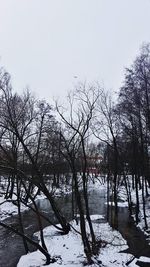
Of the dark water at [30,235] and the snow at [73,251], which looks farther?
the dark water at [30,235]

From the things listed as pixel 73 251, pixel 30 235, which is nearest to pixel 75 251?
pixel 73 251

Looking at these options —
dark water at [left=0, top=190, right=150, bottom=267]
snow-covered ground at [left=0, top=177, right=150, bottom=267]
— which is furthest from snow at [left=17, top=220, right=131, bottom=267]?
dark water at [left=0, top=190, right=150, bottom=267]

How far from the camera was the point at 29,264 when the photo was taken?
13273mm

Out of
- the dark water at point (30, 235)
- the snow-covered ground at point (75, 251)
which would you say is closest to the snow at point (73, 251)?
the snow-covered ground at point (75, 251)

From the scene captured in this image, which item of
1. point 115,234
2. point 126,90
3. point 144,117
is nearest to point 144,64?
point 126,90

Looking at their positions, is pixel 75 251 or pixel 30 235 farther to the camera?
pixel 30 235

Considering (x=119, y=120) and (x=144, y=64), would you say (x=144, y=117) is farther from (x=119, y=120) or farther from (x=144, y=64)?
(x=144, y=64)

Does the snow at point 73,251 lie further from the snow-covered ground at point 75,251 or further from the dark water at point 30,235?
the dark water at point 30,235

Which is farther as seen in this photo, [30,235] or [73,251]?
[30,235]

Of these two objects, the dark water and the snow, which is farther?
the dark water

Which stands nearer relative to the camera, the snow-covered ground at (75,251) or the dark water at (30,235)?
the snow-covered ground at (75,251)

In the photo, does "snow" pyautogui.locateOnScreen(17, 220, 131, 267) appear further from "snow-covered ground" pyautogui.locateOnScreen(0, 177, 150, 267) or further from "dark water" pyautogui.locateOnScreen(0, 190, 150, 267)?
"dark water" pyautogui.locateOnScreen(0, 190, 150, 267)

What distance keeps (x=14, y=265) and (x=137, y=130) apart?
549 inches

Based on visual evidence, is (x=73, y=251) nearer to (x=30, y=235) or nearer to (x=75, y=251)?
(x=75, y=251)
